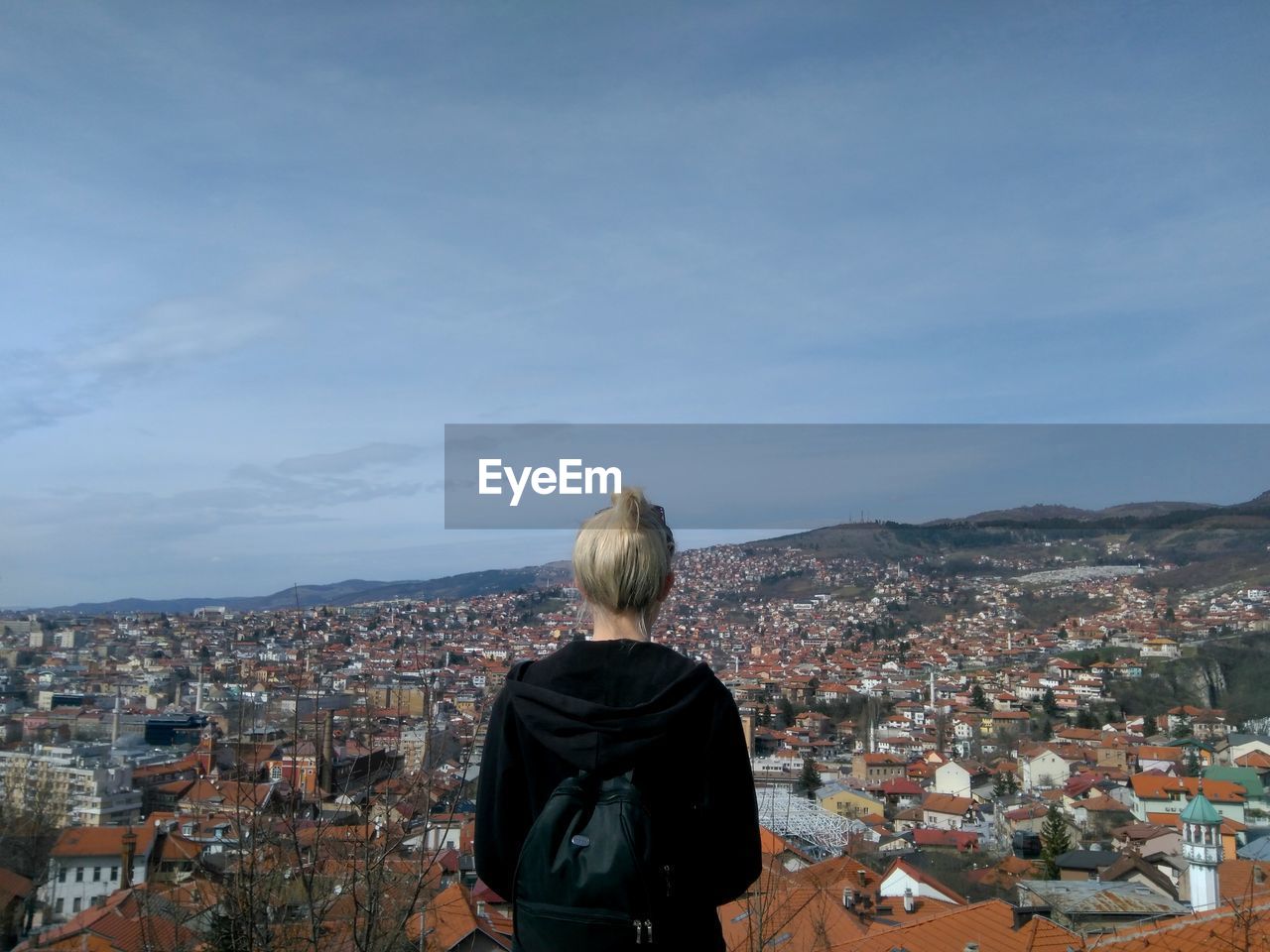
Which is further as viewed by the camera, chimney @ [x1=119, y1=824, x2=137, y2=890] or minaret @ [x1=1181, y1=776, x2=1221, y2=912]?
minaret @ [x1=1181, y1=776, x2=1221, y2=912]

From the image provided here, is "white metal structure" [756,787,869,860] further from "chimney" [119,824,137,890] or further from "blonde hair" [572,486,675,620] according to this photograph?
"blonde hair" [572,486,675,620]

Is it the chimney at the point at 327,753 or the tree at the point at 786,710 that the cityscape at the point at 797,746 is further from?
the tree at the point at 786,710

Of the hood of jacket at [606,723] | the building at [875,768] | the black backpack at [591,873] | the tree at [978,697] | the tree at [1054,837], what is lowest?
the tree at [1054,837]

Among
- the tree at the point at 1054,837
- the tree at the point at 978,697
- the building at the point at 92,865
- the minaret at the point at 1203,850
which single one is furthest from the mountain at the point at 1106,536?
the building at the point at 92,865

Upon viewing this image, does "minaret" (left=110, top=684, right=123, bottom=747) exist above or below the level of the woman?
below

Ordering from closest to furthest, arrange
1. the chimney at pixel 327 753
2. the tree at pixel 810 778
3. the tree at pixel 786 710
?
the chimney at pixel 327 753 → the tree at pixel 810 778 → the tree at pixel 786 710

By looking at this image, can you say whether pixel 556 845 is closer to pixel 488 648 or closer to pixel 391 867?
pixel 391 867

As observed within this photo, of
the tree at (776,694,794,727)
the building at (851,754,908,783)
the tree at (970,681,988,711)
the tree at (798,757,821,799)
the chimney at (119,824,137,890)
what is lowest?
the building at (851,754,908,783)

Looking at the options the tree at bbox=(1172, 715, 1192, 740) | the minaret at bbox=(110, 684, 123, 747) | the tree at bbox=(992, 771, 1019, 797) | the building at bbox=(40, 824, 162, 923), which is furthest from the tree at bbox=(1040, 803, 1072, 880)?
the minaret at bbox=(110, 684, 123, 747)

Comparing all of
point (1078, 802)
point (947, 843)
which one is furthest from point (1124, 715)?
point (947, 843)
